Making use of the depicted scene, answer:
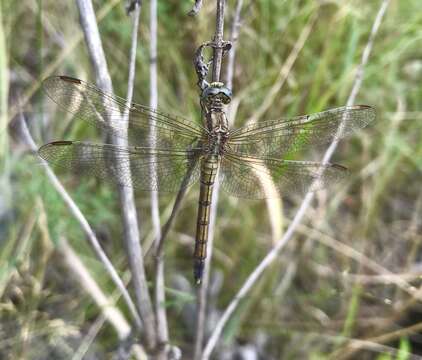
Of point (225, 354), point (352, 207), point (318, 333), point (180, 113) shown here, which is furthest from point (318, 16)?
point (225, 354)

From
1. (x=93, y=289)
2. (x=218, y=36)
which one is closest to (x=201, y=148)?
(x=218, y=36)

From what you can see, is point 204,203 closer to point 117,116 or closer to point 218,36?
point 117,116

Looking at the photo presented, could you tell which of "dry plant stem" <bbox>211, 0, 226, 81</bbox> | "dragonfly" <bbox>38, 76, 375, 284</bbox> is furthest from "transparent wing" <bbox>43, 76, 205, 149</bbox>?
"dry plant stem" <bbox>211, 0, 226, 81</bbox>

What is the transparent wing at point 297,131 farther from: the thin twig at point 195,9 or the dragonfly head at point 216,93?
the thin twig at point 195,9

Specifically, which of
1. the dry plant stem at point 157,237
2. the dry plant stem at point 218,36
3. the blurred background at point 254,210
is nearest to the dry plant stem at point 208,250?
the dry plant stem at point 218,36

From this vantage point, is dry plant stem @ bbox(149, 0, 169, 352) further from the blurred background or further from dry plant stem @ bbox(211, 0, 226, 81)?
the blurred background

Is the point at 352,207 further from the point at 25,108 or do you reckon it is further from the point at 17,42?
the point at 17,42

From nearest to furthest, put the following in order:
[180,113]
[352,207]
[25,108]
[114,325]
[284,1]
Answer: [114,325], [25,108], [284,1], [180,113], [352,207]

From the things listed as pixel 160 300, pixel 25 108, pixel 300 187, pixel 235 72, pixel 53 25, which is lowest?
pixel 160 300
